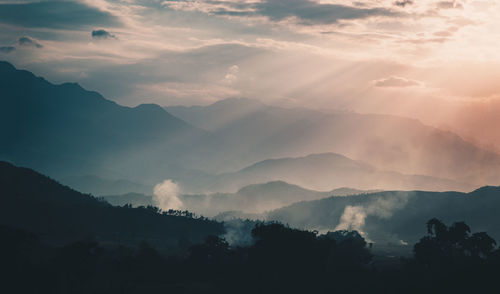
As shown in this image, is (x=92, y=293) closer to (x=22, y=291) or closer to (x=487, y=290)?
(x=22, y=291)

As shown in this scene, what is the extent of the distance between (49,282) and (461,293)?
149m

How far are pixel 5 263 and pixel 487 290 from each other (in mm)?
174530

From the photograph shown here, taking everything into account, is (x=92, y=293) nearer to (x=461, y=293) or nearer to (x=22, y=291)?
(x=22, y=291)

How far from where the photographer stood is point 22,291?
18988 cm

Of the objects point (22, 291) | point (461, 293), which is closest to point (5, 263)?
point (22, 291)

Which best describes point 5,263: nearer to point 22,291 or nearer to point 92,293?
point 22,291

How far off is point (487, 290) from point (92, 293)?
143m

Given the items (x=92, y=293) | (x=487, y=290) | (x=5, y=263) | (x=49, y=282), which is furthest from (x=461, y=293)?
(x=5, y=263)

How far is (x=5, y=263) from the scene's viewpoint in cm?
19950

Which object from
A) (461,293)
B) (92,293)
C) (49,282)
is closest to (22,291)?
(49,282)

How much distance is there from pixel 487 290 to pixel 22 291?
164 m

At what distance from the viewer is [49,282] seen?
197750 millimetres

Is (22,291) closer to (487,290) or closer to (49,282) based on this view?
(49,282)

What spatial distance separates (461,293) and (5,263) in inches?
6523
